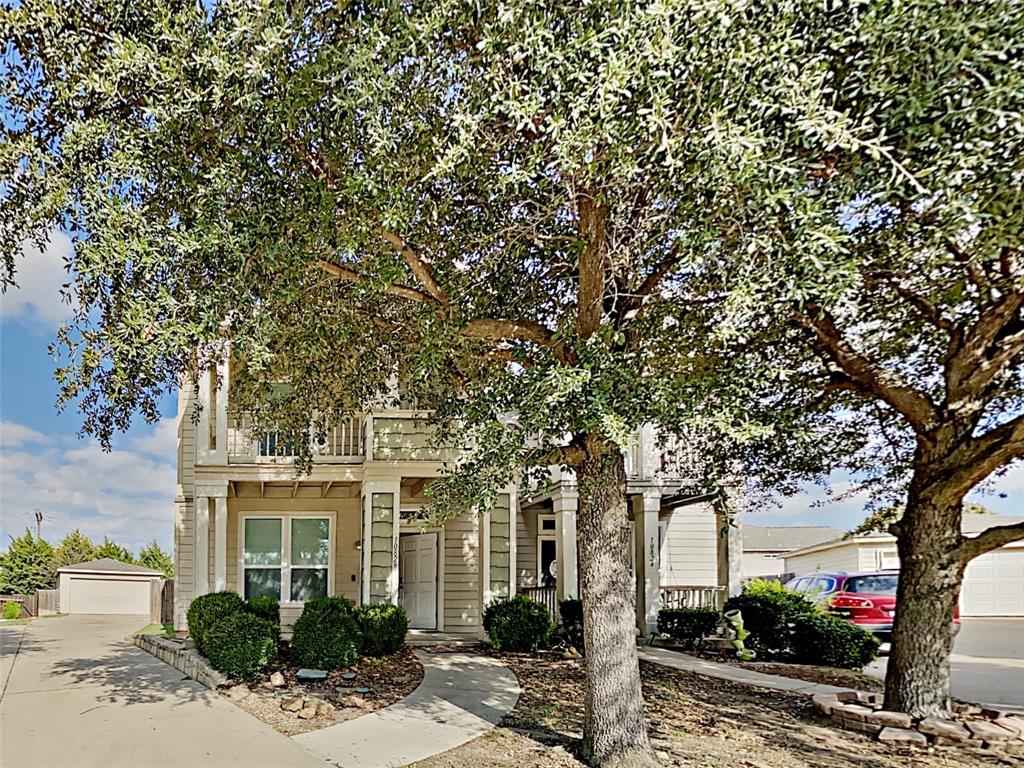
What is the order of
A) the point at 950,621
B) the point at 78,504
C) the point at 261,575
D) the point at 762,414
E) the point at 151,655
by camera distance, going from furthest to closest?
the point at 78,504
the point at 261,575
the point at 151,655
the point at 950,621
the point at 762,414

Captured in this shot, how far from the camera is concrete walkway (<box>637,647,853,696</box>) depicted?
1049cm

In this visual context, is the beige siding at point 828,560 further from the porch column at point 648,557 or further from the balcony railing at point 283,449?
the balcony railing at point 283,449

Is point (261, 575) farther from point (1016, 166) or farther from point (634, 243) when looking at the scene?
point (1016, 166)

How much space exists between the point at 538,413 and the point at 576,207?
76.1 inches

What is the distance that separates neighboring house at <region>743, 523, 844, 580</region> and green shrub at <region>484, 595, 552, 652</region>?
968 inches

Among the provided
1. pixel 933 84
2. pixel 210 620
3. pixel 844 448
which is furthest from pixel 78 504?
pixel 933 84

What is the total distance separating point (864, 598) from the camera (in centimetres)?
1678

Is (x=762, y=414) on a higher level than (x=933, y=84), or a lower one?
lower

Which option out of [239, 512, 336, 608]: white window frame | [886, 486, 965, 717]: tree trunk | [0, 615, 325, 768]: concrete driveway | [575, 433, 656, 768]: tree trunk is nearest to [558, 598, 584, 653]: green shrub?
[239, 512, 336, 608]: white window frame

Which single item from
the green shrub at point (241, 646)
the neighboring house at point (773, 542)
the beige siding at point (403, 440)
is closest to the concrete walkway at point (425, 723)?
the green shrub at point (241, 646)

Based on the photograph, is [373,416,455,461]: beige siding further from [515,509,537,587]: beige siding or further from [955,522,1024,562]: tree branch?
[955,522,1024,562]: tree branch

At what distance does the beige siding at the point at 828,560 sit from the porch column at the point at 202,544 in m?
22.7

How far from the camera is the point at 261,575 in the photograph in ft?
50.4

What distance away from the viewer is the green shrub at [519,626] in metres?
12.8
